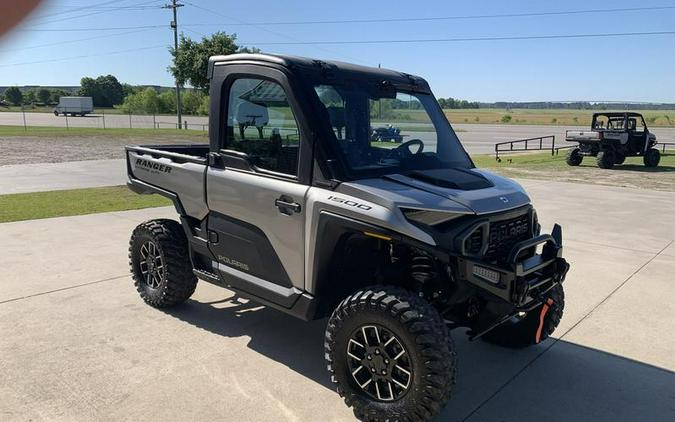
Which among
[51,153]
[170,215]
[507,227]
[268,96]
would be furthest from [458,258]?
[51,153]

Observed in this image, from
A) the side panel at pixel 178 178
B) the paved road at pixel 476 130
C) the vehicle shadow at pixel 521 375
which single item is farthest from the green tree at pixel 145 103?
the vehicle shadow at pixel 521 375

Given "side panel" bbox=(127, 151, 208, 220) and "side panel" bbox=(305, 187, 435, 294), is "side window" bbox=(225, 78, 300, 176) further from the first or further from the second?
"side panel" bbox=(127, 151, 208, 220)

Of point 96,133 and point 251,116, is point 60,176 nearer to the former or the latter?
point 251,116

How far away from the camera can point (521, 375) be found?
3.89 m

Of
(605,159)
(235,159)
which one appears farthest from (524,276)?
(605,159)

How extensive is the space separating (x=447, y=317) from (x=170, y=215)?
6.44 metres

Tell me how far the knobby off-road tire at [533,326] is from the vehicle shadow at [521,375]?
4.6 inches

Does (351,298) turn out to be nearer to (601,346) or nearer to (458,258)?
(458,258)

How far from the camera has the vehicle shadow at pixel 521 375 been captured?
3.43 metres

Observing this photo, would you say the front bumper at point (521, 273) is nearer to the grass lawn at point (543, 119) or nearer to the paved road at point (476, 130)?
the paved road at point (476, 130)

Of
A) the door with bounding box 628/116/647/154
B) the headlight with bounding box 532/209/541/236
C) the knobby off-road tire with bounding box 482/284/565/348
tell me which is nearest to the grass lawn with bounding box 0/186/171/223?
the knobby off-road tire with bounding box 482/284/565/348

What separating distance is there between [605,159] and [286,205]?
1878cm

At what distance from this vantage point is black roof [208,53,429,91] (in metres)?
3.68

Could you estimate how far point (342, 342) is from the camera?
3277 millimetres
